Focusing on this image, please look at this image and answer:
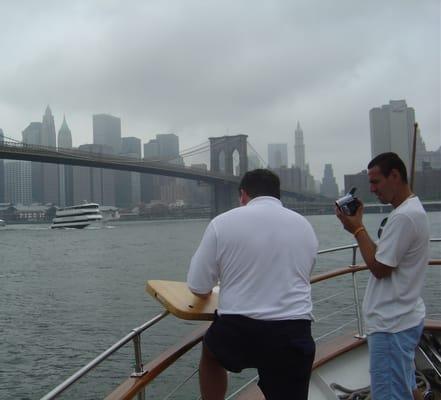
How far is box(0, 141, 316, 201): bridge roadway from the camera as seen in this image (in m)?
33.7

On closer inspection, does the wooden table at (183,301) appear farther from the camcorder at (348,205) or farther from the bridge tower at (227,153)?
Result: the bridge tower at (227,153)

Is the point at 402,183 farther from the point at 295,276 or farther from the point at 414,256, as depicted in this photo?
the point at 295,276

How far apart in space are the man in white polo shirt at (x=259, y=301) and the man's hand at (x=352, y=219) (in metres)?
0.26

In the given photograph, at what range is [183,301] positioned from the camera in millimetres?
1458

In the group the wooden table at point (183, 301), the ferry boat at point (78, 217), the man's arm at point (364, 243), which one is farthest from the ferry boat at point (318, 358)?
the ferry boat at point (78, 217)

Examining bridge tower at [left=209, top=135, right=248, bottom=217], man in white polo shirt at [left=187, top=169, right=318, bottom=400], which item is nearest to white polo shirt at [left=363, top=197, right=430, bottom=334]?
man in white polo shirt at [left=187, top=169, right=318, bottom=400]

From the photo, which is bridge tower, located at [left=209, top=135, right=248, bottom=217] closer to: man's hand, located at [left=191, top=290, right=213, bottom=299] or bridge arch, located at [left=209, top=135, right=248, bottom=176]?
bridge arch, located at [left=209, top=135, right=248, bottom=176]

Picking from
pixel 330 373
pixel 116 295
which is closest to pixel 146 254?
pixel 116 295

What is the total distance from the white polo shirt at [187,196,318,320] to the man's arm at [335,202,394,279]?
23 cm

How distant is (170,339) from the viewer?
279 inches

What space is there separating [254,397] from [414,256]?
2.31 feet

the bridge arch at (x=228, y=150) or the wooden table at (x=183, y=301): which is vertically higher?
the bridge arch at (x=228, y=150)

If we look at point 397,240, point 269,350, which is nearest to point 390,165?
point 397,240

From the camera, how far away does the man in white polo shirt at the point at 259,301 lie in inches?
52.4
